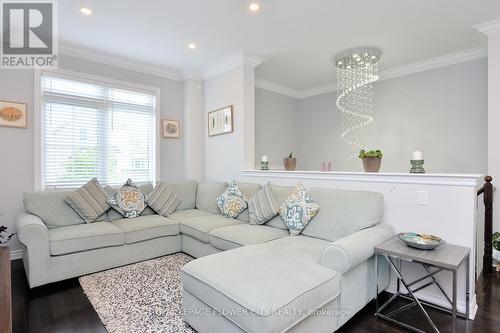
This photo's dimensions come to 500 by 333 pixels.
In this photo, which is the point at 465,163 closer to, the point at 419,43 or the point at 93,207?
the point at 419,43

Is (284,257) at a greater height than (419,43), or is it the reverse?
(419,43)

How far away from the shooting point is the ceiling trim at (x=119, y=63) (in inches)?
141

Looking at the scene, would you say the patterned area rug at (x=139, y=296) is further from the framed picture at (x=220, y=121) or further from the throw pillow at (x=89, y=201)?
the framed picture at (x=220, y=121)

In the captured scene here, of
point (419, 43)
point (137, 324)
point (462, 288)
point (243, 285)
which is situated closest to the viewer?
point (243, 285)

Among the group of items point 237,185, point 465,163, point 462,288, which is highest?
point 465,163

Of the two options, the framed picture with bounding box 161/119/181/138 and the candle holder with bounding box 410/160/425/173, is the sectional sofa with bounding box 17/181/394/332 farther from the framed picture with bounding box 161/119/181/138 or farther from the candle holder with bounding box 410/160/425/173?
the framed picture with bounding box 161/119/181/138

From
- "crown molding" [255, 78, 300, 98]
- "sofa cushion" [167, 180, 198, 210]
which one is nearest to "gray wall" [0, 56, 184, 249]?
"sofa cushion" [167, 180, 198, 210]

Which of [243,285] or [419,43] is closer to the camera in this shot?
[243,285]

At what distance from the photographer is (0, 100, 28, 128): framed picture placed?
317 cm

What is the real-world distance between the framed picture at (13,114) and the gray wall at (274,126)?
342 centimetres

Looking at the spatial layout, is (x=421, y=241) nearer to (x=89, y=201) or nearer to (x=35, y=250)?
(x=35, y=250)

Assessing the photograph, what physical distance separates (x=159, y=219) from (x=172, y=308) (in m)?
1.47

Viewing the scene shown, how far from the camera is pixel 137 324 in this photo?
75.7 inches

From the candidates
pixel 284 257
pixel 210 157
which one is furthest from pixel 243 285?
pixel 210 157
